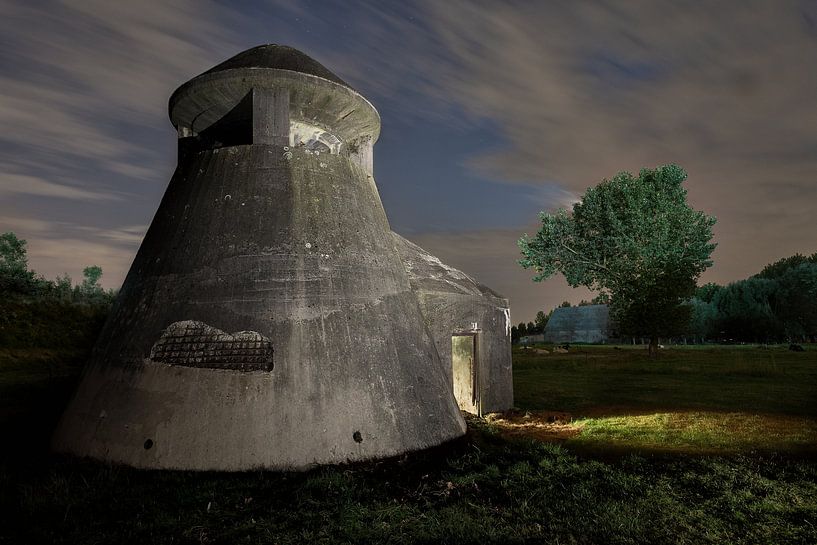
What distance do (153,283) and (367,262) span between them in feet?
9.97

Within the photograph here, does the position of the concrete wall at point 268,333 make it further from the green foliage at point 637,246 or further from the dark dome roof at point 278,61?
the green foliage at point 637,246

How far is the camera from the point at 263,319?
6.35 m

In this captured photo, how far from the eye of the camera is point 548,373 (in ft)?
82.7

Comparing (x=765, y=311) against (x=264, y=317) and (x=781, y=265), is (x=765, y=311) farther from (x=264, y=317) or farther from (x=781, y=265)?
(x=264, y=317)

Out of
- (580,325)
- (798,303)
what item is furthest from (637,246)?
(580,325)

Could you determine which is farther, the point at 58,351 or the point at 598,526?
the point at 58,351

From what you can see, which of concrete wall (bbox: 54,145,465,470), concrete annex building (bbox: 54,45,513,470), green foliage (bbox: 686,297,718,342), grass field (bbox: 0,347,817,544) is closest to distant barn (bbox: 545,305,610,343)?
green foliage (bbox: 686,297,718,342)

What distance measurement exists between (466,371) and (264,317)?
8098 millimetres

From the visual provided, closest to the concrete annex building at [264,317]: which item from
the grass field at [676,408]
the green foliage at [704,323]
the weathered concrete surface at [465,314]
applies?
the weathered concrete surface at [465,314]

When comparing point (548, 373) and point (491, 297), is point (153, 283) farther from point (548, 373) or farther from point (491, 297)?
point (548, 373)

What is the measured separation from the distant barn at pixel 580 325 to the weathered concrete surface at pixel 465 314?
2288 inches

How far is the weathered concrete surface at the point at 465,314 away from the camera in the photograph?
37.6 feet

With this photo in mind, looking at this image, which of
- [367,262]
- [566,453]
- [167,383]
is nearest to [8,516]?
[167,383]

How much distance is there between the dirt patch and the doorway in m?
0.68
